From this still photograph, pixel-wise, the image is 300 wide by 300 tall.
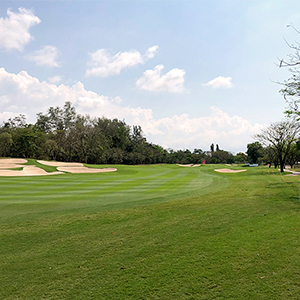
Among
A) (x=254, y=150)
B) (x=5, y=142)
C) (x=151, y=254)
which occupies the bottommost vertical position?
(x=151, y=254)

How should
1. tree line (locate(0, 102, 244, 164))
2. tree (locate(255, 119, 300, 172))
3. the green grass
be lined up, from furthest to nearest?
1. tree line (locate(0, 102, 244, 164))
2. tree (locate(255, 119, 300, 172))
3. the green grass

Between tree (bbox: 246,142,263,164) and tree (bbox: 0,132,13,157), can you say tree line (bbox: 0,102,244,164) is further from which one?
tree (bbox: 246,142,263,164)

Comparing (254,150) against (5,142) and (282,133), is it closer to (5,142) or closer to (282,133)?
(282,133)

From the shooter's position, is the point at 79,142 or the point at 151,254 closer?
the point at 151,254

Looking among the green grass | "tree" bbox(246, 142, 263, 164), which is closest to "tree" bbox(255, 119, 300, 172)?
the green grass

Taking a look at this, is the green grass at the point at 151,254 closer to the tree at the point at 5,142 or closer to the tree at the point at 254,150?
the tree at the point at 5,142

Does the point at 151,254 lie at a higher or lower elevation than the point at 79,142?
lower

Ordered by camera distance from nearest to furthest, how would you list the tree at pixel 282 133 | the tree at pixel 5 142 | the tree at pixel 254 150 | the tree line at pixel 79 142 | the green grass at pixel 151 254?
the green grass at pixel 151 254 < the tree at pixel 282 133 < the tree at pixel 5 142 < the tree line at pixel 79 142 < the tree at pixel 254 150

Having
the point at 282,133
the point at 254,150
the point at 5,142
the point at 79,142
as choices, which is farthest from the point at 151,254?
the point at 254,150

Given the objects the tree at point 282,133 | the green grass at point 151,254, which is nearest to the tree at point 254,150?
the tree at point 282,133

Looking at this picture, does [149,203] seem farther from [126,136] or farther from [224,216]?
[126,136]

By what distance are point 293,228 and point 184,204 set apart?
4075 mm

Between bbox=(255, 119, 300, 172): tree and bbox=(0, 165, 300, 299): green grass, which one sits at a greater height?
bbox=(255, 119, 300, 172): tree

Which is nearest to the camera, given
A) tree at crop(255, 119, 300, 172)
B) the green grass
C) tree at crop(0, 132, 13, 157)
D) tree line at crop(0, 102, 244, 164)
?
the green grass
